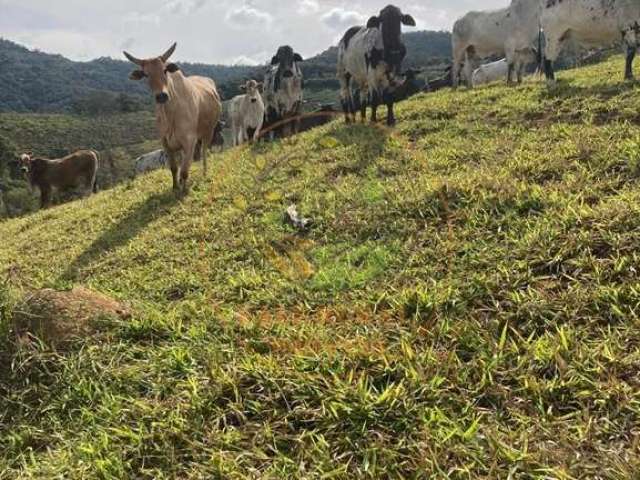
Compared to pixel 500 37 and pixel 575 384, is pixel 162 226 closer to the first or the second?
pixel 575 384

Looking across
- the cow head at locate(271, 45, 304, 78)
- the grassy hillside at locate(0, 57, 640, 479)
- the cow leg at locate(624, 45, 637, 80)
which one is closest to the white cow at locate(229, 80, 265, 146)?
the cow head at locate(271, 45, 304, 78)

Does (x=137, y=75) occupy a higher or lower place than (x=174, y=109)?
higher

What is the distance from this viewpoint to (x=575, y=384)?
282 cm

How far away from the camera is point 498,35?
14703 mm

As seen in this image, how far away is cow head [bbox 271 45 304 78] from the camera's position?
14.0m

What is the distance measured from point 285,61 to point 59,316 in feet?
36.8

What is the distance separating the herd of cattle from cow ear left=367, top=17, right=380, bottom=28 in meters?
0.02

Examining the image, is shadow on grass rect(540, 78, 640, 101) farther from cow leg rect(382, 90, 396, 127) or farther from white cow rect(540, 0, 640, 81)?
cow leg rect(382, 90, 396, 127)

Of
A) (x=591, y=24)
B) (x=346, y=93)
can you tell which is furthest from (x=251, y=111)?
(x=591, y=24)

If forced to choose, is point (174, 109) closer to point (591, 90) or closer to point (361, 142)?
point (361, 142)

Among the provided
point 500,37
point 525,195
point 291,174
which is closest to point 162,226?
point 291,174

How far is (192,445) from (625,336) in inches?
95.2

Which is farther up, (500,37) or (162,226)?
(500,37)

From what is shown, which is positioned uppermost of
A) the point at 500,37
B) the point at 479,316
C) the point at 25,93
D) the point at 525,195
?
the point at 25,93
